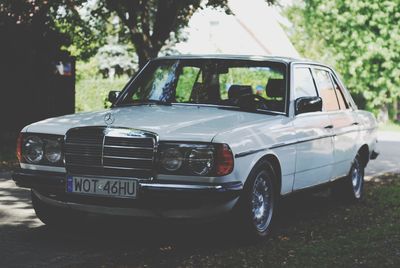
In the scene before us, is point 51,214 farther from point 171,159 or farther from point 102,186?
point 171,159

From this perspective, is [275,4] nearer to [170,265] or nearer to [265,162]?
[265,162]

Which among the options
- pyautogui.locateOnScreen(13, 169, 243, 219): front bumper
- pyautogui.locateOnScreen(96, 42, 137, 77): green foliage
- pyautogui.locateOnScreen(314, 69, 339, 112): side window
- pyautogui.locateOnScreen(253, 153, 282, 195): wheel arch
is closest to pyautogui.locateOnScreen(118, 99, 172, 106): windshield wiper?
pyautogui.locateOnScreen(253, 153, 282, 195): wheel arch

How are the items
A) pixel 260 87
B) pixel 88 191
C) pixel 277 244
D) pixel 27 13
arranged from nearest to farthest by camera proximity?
pixel 88 191 < pixel 277 244 < pixel 260 87 < pixel 27 13

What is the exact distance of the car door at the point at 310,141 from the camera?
23.8 feet

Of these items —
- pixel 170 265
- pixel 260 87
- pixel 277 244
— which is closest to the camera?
pixel 170 265

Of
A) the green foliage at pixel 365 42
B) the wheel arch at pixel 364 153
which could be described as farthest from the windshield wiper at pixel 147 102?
the green foliage at pixel 365 42

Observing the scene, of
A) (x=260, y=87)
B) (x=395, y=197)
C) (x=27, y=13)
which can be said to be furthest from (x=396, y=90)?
(x=260, y=87)

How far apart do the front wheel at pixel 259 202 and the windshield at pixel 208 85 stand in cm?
82

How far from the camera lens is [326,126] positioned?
795 cm

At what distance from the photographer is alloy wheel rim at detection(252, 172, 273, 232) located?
646 cm

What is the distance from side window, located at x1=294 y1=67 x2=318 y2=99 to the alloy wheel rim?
4.13 ft

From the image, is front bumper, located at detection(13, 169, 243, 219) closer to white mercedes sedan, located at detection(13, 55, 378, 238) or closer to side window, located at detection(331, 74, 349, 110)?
white mercedes sedan, located at detection(13, 55, 378, 238)

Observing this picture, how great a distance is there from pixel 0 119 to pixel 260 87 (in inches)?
423

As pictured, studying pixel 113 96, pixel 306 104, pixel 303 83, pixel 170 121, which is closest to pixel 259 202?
pixel 170 121
